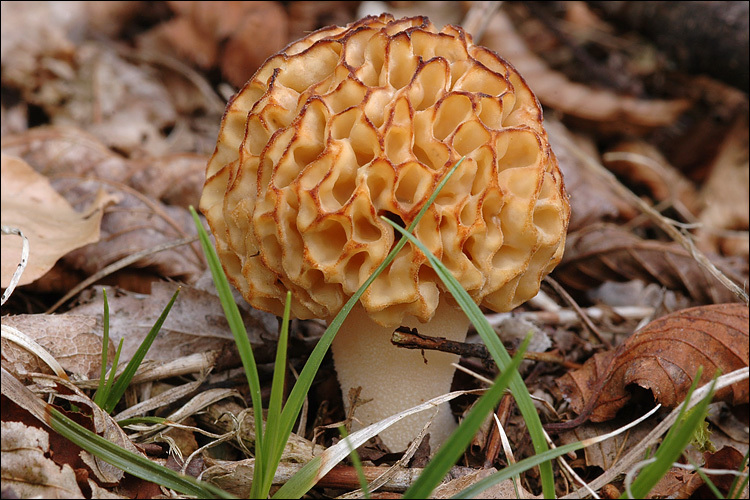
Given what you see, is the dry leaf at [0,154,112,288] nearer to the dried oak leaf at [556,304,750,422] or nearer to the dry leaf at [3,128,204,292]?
the dry leaf at [3,128,204,292]

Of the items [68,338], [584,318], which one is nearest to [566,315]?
[584,318]

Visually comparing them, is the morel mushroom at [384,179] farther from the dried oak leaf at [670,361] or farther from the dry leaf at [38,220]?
the dry leaf at [38,220]

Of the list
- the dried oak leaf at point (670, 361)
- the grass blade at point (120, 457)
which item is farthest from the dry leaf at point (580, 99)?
the grass blade at point (120, 457)

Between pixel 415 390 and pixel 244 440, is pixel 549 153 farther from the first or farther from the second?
pixel 244 440

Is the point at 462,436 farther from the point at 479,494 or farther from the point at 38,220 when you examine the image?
the point at 38,220

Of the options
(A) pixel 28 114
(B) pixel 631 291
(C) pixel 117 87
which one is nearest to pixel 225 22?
(C) pixel 117 87

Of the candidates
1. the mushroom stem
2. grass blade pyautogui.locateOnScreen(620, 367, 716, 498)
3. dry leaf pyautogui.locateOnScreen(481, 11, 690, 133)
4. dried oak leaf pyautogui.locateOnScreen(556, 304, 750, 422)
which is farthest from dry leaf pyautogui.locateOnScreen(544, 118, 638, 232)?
grass blade pyautogui.locateOnScreen(620, 367, 716, 498)
